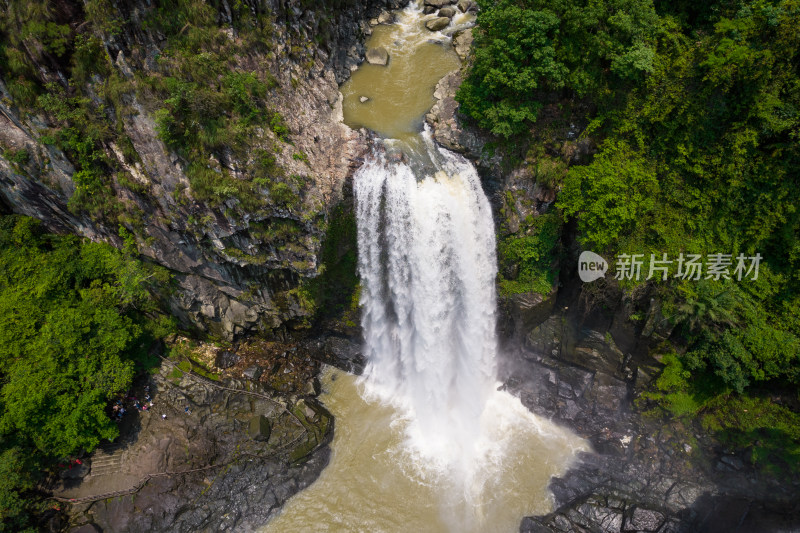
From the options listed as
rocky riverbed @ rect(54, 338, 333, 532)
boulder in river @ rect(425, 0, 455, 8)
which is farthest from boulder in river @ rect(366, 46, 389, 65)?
rocky riverbed @ rect(54, 338, 333, 532)

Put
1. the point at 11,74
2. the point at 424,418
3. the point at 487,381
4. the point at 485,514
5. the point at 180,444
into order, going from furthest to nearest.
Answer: the point at 487,381, the point at 424,418, the point at 180,444, the point at 485,514, the point at 11,74

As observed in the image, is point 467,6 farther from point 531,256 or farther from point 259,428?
point 259,428

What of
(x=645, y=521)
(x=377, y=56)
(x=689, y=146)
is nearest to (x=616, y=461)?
(x=645, y=521)

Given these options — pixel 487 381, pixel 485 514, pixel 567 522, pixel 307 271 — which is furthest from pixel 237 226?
pixel 567 522

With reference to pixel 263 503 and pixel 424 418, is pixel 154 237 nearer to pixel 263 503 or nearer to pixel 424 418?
pixel 263 503

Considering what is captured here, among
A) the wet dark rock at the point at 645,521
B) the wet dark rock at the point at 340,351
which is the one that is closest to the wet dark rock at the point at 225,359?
the wet dark rock at the point at 340,351

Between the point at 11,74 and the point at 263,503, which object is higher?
the point at 11,74

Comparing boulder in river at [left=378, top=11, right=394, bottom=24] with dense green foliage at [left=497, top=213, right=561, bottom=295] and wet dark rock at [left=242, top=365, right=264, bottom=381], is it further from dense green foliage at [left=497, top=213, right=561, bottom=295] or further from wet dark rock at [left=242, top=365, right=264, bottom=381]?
wet dark rock at [left=242, top=365, right=264, bottom=381]

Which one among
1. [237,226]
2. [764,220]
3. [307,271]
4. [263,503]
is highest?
[764,220]
